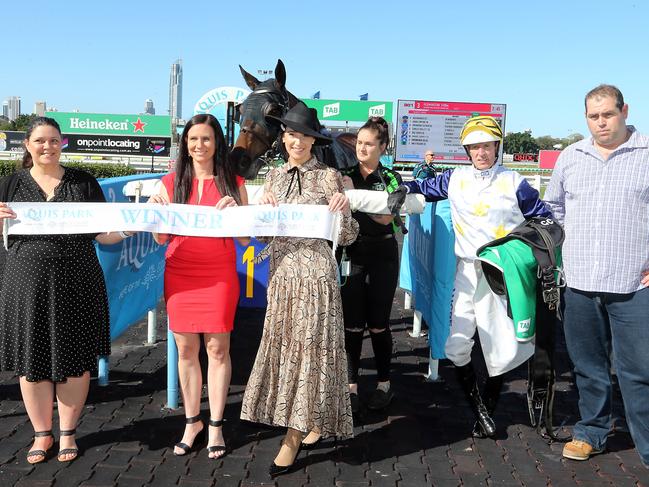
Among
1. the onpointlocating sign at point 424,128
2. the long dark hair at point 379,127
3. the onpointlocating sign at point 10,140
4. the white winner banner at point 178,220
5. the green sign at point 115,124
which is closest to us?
the white winner banner at point 178,220

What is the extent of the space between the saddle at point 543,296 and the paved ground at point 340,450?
0.28m

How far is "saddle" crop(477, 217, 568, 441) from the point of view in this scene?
3.47 m

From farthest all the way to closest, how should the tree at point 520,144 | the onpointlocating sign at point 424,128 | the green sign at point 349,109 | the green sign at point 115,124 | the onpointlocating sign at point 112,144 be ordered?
the tree at point 520,144, the green sign at point 115,124, the onpointlocating sign at point 112,144, the green sign at point 349,109, the onpointlocating sign at point 424,128

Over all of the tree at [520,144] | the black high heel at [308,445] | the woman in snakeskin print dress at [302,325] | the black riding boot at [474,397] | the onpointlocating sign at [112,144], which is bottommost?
the black high heel at [308,445]

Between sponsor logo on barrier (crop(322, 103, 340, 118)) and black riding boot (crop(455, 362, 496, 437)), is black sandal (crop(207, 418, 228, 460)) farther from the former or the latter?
sponsor logo on barrier (crop(322, 103, 340, 118))

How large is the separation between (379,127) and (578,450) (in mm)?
2314

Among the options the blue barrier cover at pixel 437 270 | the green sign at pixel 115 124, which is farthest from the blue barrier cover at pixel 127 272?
the green sign at pixel 115 124

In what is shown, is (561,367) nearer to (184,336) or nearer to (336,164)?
(336,164)

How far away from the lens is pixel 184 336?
11.2 feet

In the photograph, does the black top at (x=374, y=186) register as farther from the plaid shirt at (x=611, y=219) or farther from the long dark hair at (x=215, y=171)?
the plaid shirt at (x=611, y=219)

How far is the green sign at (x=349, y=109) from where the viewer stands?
2914cm

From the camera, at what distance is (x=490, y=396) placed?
3.99 metres

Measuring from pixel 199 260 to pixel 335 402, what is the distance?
108cm

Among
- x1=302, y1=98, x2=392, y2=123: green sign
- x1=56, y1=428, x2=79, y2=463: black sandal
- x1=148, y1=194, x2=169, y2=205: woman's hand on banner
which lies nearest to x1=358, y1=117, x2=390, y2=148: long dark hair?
x1=148, y1=194, x2=169, y2=205: woman's hand on banner
